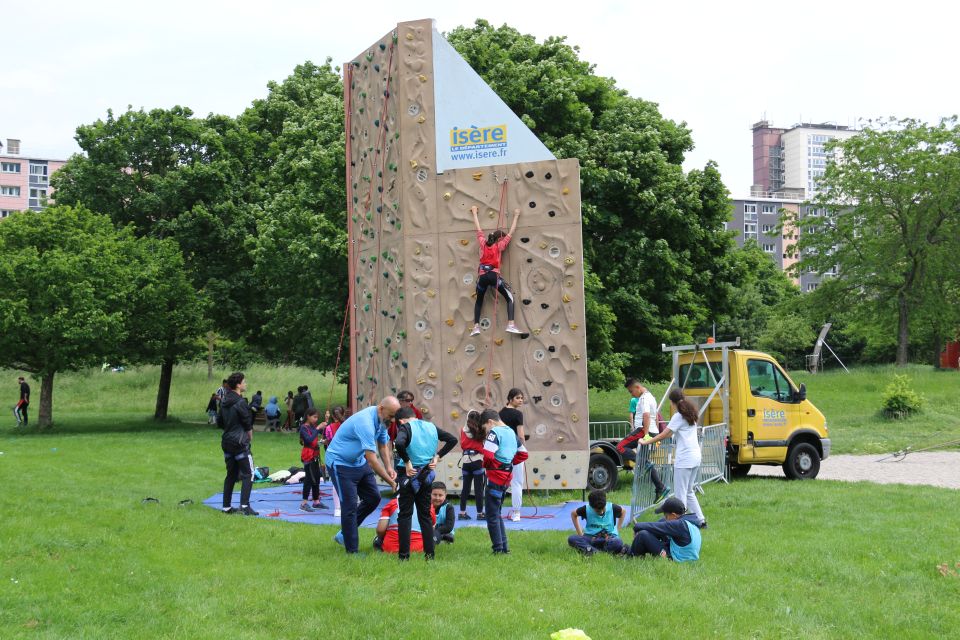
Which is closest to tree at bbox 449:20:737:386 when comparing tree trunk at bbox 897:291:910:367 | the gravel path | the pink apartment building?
the gravel path

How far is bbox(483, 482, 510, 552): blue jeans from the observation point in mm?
10102

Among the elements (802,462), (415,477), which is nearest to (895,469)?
(802,462)

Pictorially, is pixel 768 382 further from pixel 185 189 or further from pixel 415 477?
pixel 185 189

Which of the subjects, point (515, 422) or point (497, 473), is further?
point (515, 422)

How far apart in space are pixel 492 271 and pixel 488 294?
1.65 ft

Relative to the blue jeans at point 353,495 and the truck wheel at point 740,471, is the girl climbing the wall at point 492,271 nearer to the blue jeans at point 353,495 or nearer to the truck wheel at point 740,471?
the blue jeans at point 353,495

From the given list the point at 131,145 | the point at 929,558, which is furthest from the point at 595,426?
the point at 131,145

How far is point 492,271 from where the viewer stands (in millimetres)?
15250

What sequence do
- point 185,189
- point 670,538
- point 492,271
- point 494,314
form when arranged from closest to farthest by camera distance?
point 670,538 → point 492,271 → point 494,314 → point 185,189

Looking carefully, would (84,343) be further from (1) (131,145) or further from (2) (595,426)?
(2) (595,426)

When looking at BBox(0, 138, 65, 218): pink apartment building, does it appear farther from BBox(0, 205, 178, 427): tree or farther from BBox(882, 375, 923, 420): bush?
BBox(882, 375, 923, 420): bush

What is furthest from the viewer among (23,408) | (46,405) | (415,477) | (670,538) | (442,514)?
(23,408)

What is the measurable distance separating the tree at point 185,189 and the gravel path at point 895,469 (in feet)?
73.3

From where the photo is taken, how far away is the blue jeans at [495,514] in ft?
33.1
